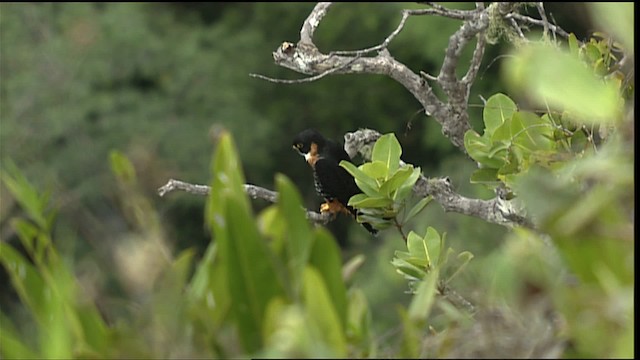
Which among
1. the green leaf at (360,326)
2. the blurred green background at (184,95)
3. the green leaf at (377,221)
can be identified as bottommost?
the blurred green background at (184,95)

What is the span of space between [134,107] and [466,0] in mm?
4011

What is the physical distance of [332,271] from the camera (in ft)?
3.18

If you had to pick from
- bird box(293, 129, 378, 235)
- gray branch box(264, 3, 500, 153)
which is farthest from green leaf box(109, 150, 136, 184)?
bird box(293, 129, 378, 235)

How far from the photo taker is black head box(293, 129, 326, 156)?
14.8ft

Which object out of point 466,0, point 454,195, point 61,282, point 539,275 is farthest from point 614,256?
point 466,0

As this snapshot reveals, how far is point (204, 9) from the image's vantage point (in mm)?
15711

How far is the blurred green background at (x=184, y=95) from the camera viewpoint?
1216 cm

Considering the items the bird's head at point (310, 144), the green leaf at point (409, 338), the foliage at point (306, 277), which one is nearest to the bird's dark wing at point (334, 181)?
the bird's head at point (310, 144)

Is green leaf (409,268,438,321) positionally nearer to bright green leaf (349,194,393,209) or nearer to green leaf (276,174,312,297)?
green leaf (276,174,312,297)

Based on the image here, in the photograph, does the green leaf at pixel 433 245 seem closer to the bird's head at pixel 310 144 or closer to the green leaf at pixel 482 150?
the green leaf at pixel 482 150

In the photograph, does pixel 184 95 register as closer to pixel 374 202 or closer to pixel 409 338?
pixel 374 202

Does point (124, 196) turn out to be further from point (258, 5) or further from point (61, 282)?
point (258, 5)

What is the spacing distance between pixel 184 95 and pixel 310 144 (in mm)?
8928

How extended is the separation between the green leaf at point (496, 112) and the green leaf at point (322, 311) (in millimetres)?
1247
